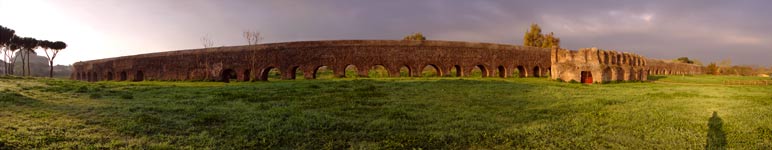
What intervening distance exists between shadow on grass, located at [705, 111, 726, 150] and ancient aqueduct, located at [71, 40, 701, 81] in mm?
12930

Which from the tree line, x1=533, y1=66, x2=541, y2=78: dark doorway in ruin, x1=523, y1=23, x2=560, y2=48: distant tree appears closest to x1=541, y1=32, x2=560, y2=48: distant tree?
x1=523, y1=23, x2=560, y2=48: distant tree

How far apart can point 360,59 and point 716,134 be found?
58.1ft

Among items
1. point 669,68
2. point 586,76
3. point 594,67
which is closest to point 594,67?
point 594,67

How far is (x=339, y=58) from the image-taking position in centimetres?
2212

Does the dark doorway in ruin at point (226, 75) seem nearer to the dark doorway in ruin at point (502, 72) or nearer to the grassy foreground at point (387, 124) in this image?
the grassy foreground at point (387, 124)

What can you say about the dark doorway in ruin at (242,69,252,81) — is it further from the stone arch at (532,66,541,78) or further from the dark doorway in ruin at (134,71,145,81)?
the stone arch at (532,66,541,78)

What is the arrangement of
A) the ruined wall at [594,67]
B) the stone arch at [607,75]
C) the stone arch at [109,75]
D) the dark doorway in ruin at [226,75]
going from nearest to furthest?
the stone arch at [607,75], the ruined wall at [594,67], the dark doorway in ruin at [226,75], the stone arch at [109,75]

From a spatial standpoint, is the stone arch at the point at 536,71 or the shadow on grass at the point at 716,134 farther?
the stone arch at the point at 536,71

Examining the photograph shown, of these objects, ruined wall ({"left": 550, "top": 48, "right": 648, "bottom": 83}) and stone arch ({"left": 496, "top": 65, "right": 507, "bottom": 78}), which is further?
stone arch ({"left": 496, "top": 65, "right": 507, "bottom": 78})

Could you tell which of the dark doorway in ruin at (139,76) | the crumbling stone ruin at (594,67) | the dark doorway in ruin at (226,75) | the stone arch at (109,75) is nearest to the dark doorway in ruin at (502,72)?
the crumbling stone ruin at (594,67)

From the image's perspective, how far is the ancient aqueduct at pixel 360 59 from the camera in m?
22.1

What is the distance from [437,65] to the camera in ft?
75.6

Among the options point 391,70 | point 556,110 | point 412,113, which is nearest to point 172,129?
point 412,113

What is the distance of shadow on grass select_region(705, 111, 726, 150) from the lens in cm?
519
